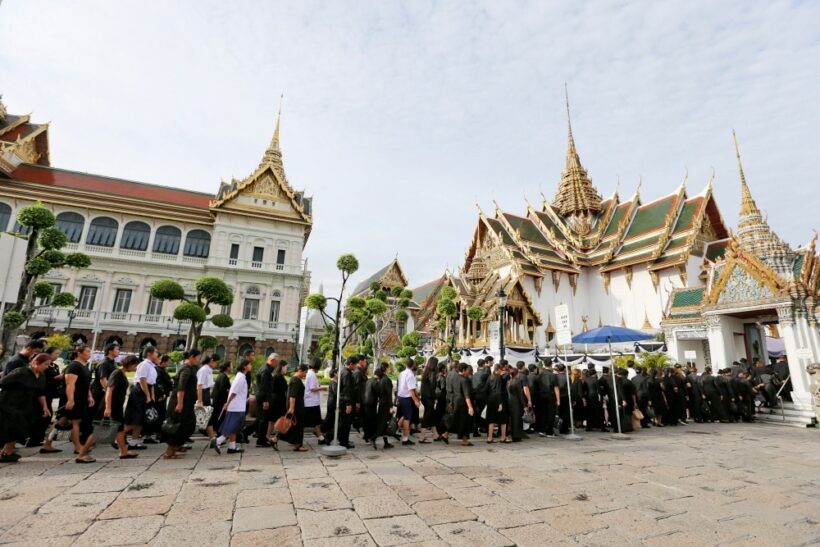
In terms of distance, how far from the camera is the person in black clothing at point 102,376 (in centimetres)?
583

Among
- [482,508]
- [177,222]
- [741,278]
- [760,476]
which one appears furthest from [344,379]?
[177,222]

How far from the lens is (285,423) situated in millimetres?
6000

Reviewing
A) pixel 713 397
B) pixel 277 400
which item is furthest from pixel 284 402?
pixel 713 397

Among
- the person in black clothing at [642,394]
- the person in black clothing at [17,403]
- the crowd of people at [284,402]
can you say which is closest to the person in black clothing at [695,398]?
the crowd of people at [284,402]

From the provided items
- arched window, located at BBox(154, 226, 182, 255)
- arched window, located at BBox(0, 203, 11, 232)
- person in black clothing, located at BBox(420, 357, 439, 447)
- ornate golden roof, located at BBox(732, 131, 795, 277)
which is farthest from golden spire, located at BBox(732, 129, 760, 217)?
arched window, located at BBox(0, 203, 11, 232)

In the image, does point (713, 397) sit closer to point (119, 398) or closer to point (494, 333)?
point (494, 333)

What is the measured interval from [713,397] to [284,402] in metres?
11.6

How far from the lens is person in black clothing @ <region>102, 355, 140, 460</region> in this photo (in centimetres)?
520

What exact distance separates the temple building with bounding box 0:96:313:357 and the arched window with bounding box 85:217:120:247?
6cm

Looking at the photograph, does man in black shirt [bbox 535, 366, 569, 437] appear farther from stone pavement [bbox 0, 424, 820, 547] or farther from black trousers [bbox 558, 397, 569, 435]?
stone pavement [bbox 0, 424, 820, 547]

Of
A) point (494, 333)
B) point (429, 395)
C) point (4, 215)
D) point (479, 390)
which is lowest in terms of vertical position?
point (429, 395)

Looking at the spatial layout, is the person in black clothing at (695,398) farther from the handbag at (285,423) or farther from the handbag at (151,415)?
the handbag at (151,415)

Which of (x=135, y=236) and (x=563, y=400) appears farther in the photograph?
(x=135, y=236)

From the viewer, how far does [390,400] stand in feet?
21.3
